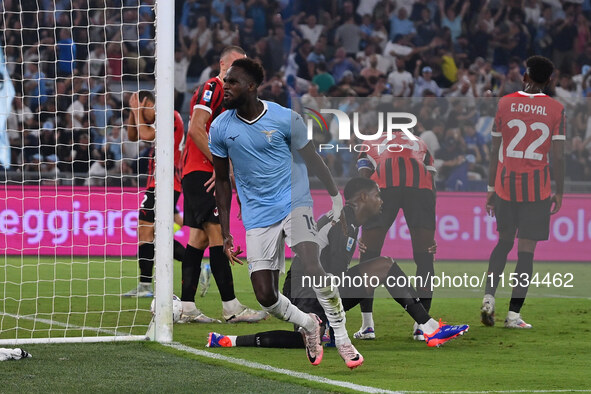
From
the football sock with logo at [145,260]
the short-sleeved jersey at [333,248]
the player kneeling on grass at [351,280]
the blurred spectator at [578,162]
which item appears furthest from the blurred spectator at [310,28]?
the short-sleeved jersey at [333,248]

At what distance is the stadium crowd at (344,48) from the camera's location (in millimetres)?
17828

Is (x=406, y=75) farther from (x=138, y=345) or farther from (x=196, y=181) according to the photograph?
(x=138, y=345)

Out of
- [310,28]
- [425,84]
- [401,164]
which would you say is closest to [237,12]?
[310,28]

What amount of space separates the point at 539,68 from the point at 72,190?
7287mm

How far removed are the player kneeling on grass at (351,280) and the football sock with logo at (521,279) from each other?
5.40 ft

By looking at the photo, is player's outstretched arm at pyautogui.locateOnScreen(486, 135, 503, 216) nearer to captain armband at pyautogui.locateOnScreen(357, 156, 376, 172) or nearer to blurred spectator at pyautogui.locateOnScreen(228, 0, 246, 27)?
captain armband at pyautogui.locateOnScreen(357, 156, 376, 172)

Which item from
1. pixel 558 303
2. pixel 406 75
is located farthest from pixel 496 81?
pixel 558 303

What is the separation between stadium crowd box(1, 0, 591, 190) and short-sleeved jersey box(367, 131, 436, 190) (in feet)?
28.2

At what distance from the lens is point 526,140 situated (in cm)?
889

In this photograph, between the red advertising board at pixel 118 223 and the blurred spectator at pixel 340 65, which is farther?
the blurred spectator at pixel 340 65

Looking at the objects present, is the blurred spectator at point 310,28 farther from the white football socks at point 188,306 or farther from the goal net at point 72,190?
the white football socks at point 188,306

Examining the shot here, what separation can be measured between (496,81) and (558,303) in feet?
29.9

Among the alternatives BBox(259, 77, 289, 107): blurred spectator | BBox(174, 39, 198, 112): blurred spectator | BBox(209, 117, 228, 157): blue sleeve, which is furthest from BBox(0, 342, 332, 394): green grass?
BBox(174, 39, 198, 112): blurred spectator

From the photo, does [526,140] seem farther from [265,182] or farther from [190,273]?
[265,182]
